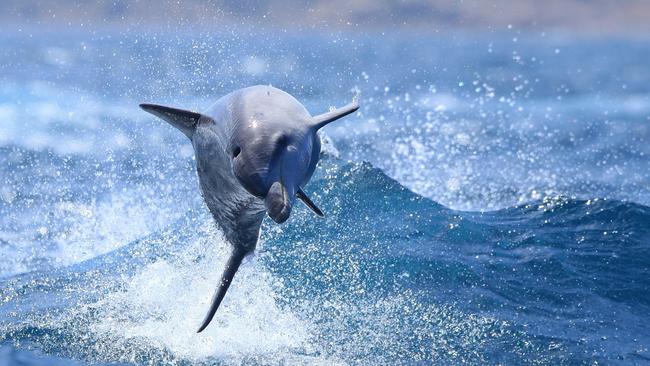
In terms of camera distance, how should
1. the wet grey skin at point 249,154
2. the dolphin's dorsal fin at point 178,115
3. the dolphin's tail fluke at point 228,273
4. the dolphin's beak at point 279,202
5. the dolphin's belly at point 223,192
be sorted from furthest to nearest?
1. the dolphin's tail fluke at point 228,273
2. the dolphin's dorsal fin at point 178,115
3. the dolphin's belly at point 223,192
4. the wet grey skin at point 249,154
5. the dolphin's beak at point 279,202

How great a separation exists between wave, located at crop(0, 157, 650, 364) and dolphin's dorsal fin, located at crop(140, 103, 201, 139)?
2.52m

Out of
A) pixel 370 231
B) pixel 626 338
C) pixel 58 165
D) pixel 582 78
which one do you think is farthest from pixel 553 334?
pixel 582 78

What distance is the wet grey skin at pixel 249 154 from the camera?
211 inches

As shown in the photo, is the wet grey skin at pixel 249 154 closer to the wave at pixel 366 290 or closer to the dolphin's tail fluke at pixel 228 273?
the dolphin's tail fluke at pixel 228 273

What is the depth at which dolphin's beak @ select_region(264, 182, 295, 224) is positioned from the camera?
4.94 metres

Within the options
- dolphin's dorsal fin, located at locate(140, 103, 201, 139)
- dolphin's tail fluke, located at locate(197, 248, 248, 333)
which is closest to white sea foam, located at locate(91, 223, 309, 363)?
dolphin's tail fluke, located at locate(197, 248, 248, 333)

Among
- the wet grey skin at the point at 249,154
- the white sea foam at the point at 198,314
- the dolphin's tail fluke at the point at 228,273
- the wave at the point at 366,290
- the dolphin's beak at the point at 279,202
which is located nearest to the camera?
the dolphin's beak at the point at 279,202

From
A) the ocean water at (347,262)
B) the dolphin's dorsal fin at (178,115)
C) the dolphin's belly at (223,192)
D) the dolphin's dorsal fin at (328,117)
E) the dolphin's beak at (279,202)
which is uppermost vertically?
the dolphin's beak at (279,202)

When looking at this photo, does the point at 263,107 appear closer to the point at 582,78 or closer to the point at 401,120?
the point at 401,120

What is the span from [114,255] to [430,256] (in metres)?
5.32

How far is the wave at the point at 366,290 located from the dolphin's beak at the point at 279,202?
320 centimetres

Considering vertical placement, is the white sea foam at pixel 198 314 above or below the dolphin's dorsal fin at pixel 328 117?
below

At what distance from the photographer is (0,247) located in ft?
49.6

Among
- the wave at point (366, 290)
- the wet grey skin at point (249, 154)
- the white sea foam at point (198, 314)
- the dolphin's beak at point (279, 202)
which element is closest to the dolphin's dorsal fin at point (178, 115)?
the wet grey skin at point (249, 154)
